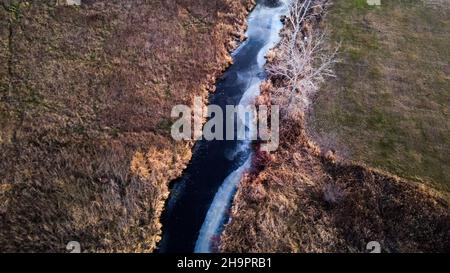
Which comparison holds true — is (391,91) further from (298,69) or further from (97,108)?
(97,108)

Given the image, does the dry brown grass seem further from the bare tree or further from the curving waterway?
the bare tree

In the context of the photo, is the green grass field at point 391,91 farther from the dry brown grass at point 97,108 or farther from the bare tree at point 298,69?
the dry brown grass at point 97,108

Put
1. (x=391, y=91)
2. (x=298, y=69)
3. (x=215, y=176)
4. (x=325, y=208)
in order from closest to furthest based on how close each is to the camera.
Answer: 1. (x=325, y=208)
2. (x=215, y=176)
3. (x=298, y=69)
4. (x=391, y=91)

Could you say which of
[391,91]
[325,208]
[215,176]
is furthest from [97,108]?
[391,91]

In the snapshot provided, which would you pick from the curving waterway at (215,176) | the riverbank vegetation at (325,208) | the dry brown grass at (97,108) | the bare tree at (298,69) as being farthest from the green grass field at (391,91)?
the dry brown grass at (97,108)

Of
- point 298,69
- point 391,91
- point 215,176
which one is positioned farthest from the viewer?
point 391,91
